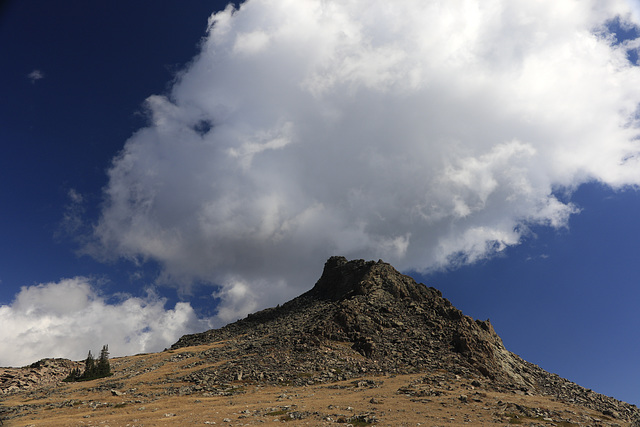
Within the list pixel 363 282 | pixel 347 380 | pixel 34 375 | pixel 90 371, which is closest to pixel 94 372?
pixel 90 371

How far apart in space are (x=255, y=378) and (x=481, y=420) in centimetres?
4983

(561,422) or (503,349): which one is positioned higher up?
(503,349)

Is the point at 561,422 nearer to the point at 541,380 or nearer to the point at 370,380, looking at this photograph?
the point at 370,380

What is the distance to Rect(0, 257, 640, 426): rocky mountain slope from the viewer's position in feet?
193

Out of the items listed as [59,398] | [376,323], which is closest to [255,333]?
[376,323]

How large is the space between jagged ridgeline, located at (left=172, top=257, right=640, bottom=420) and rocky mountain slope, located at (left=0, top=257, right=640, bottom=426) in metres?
0.44

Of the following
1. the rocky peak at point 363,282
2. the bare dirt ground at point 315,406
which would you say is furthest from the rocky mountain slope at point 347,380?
the rocky peak at point 363,282

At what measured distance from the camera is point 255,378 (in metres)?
86.6

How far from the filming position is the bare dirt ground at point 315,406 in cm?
5412

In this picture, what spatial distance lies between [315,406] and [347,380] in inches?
1012

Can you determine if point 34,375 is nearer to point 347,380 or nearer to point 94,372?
point 94,372

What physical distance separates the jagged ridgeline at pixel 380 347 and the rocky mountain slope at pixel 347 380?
1.44 ft

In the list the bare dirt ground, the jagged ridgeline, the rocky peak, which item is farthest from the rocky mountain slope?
the rocky peak

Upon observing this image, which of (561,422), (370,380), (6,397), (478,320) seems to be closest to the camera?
(561,422)
